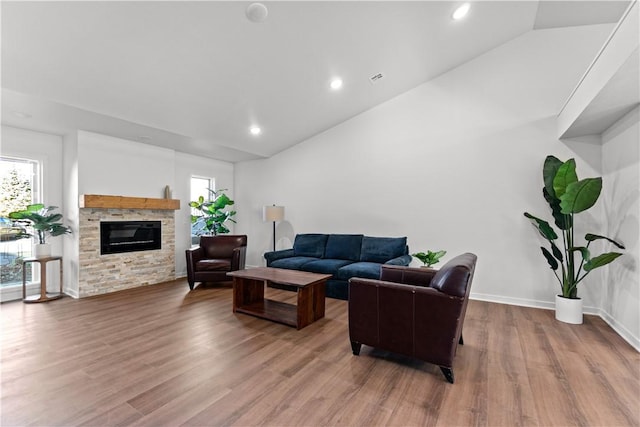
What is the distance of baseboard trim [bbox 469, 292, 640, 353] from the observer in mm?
2905

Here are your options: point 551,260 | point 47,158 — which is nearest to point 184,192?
point 47,158

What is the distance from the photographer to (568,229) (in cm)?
358

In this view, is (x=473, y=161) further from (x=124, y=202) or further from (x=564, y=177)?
(x=124, y=202)

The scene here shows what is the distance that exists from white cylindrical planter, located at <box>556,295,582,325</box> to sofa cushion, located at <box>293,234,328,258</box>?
11.2 feet

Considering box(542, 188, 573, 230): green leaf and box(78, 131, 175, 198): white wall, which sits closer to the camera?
box(542, 188, 573, 230): green leaf

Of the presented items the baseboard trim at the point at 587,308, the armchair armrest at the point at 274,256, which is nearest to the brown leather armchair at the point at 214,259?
the armchair armrest at the point at 274,256

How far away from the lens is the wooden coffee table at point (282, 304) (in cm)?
331

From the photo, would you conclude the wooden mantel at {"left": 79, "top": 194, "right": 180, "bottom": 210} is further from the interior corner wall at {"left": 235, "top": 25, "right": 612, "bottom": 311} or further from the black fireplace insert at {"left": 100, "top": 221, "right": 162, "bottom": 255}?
the interior corner wall at {"left": 235, "top": 25, "right": 612, "bottom": 311}

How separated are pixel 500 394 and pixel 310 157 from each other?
4.87 m

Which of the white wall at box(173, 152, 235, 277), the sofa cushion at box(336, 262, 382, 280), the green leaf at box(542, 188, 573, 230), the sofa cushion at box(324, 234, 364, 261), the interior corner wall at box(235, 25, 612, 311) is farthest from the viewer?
the white wall at box(173, 152, 235, 277)

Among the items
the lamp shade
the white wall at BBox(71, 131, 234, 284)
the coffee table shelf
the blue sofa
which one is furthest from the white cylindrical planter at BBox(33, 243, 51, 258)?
the lamp shade

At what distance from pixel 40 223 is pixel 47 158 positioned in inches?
45.6

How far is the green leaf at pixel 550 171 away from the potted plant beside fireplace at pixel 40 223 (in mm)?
6732

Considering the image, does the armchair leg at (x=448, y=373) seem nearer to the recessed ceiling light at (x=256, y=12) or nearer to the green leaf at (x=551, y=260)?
the green leaf at (x=551, y=260)
